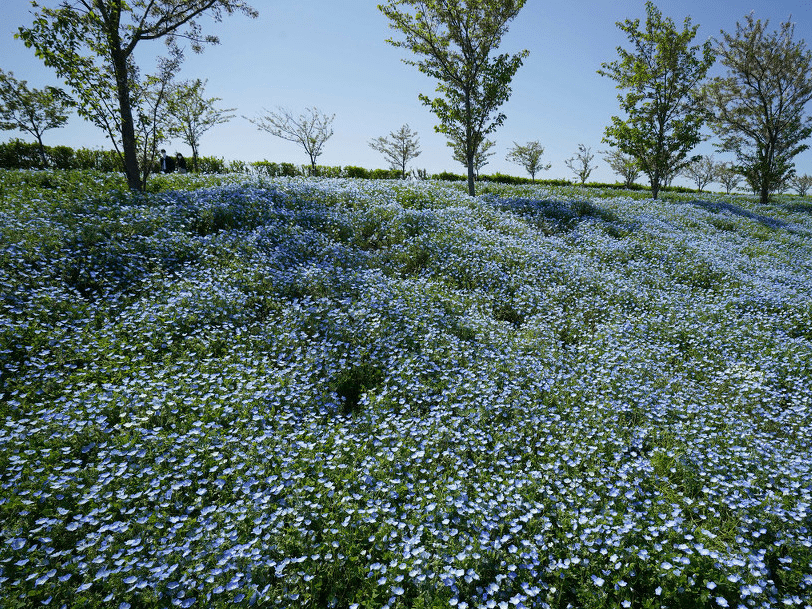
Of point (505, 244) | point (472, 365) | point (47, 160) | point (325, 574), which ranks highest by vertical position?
point (47, 160)

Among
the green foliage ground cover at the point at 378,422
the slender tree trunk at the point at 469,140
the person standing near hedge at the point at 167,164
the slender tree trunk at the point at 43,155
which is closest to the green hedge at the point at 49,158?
the slender tree trunk at the point at 43,155

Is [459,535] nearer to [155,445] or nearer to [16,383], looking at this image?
[155,445]

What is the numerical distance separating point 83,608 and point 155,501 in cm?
93

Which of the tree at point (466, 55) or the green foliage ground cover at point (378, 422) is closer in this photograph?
the green foliage ground cover at point (378, 422)

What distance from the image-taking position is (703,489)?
13.2 ft

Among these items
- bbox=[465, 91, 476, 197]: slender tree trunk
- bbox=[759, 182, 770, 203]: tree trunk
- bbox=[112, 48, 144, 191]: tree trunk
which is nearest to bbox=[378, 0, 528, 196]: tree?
bbox=[465, 91, 476, 197]: slender tree trunk

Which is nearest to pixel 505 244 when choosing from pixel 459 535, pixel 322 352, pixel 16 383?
pixel 322 352

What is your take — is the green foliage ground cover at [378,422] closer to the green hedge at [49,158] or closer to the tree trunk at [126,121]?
the tree trunk at [126,121]

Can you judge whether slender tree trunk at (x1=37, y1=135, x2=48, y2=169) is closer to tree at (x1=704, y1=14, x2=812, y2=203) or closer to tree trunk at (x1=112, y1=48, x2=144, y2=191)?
tree trunk at (x1=112, y1=48, x2=144, y2=191)

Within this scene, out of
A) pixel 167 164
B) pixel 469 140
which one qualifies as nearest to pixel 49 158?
pixel 167 164

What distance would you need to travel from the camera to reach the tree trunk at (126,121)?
452 inches

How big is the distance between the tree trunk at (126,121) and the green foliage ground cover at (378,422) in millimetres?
1984

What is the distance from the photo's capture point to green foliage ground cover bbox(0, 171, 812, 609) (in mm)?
3377

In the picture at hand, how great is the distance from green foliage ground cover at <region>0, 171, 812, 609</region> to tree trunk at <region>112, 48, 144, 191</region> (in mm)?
1984
